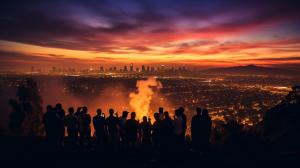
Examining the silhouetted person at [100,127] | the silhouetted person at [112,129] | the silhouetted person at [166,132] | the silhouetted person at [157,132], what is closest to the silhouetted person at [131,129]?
the silhouetted person at [112,129]

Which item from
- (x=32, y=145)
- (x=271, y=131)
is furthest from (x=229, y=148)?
(x=271, y=131)

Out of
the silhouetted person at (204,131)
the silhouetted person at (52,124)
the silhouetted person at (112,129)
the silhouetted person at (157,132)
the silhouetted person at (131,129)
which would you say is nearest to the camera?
the silhouetted person at (204,131)

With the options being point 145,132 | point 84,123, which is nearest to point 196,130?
point 145,132

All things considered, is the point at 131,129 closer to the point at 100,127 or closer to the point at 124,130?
the point at 124,130

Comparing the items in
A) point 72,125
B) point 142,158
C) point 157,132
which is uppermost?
point 72,125

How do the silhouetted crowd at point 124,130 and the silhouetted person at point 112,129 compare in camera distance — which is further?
the silhouetted person at point 112,129

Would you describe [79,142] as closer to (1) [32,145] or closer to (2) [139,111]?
(1) [32,145]

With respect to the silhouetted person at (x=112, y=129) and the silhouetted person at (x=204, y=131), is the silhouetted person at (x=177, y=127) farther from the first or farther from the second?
the silhouetted person at (x=112, y=129)

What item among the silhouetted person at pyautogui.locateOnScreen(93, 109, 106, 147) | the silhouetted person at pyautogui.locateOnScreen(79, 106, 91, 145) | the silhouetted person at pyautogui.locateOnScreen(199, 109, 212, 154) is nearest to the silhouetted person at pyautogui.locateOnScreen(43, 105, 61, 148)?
the silhouetted person at pyautogui.locateOnScreen(79, 106, 91, 145)
